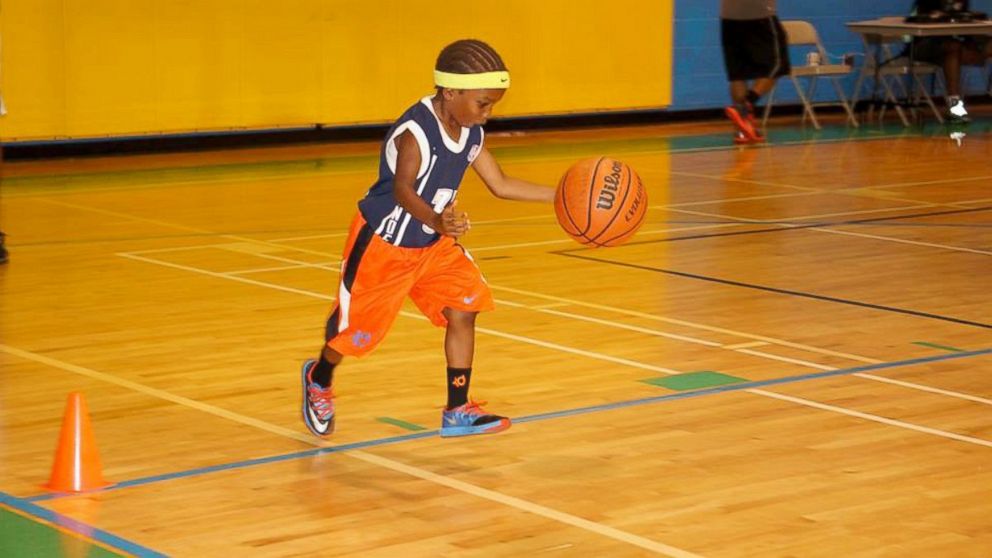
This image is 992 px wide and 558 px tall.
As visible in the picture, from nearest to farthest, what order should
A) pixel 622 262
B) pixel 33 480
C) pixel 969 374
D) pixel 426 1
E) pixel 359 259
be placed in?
1. pixel 33 480
2. pixel 359 259
3. pixel 969 374
4. pixel 622 262
5. pixel 426 1

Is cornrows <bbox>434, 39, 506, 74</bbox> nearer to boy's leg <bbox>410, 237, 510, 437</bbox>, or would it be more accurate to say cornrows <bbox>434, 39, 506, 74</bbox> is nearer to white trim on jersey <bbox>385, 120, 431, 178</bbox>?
white trim on jersey <bbox>385, 120, 431, 178</bbox>

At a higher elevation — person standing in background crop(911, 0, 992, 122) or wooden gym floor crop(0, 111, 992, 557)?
person standing in background crop(911, 0, 992, 122)

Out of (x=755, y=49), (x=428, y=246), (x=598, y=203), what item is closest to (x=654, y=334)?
(x=598, y=203)

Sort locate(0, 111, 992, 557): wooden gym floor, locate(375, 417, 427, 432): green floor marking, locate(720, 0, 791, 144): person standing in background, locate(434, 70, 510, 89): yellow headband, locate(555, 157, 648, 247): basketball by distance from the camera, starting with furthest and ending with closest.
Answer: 1. locate(720, 0, 791, 144): person standing in background
2. locate(375, 417, 427, 432): green floor marking
3. locate(555, 157, 648, 247): basketball
4. locate(434, 70, 510, 89): yellow headband
5. locate(0, 111, 992, 557): wooden gym floor

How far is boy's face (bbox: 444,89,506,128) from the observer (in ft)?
18.9

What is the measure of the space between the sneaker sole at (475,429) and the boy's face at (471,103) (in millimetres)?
1031

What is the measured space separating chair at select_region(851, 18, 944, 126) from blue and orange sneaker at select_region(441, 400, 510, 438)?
12.8 meters

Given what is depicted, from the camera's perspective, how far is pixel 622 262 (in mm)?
9844

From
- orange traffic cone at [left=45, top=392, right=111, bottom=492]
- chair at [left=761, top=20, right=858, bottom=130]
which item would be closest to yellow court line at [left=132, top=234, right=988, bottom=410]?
orange traffic cone at [left=45, top=392, right=111, bottom=492]

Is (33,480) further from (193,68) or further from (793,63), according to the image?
(793,63)

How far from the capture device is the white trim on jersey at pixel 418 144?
5781 mm

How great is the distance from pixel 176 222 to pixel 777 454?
6363mm

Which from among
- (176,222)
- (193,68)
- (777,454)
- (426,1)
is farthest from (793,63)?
(777,454)

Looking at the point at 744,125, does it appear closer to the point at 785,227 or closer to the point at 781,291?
the point at 785,227
